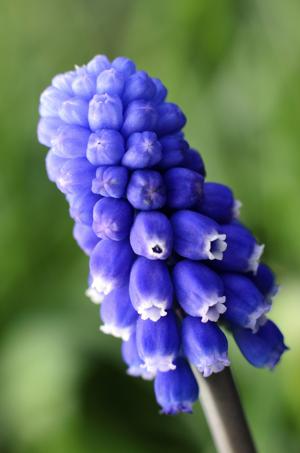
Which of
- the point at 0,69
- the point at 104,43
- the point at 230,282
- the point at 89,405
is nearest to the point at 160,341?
the point at 230,282

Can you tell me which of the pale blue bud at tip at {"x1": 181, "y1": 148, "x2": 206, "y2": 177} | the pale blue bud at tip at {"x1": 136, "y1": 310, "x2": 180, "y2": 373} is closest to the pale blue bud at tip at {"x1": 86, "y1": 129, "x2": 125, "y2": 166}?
the pale blue bud at tip at {"x1": 181, "y1": 148, "x2": 206, "y2": 177}

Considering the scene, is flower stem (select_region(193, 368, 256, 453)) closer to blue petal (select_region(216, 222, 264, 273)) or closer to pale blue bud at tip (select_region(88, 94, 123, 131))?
blue petal (select_region(216, 222, 264, 273))

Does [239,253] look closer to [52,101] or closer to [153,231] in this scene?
[153,231]

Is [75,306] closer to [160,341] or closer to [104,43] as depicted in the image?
[104,43]

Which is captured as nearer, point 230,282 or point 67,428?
point 230,282

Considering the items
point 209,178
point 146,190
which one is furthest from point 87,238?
point 209,178

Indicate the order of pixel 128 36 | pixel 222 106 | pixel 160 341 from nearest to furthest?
1. pixel 160 341
2. pixel 222 106
3. pixel 128 36

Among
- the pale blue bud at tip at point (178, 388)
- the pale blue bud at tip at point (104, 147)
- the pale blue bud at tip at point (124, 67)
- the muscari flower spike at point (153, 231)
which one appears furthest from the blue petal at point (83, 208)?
the pale blue bud at tip at point (178, 388)
